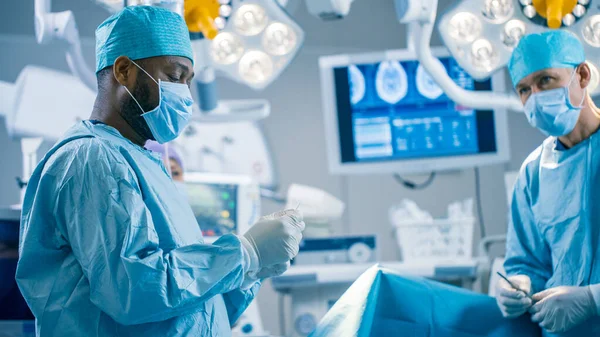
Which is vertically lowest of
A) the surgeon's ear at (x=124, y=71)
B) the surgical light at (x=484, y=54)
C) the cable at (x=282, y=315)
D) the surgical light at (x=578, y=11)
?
the cable at (x=282, y=315)

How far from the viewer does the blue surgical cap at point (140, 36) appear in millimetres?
1575

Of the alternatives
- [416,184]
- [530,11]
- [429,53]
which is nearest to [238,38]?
[429,53]

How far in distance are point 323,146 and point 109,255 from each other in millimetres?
2826

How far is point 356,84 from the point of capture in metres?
3.52

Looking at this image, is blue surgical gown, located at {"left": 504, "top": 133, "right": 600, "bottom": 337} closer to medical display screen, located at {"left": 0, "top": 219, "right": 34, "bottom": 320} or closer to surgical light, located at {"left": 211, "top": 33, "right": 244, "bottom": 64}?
surgical light, located at {"left": 211, "top": 33, "right": 244, "bottom": 64}

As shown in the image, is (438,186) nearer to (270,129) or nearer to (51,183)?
(270,129)

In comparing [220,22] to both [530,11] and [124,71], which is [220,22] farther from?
[124,71]

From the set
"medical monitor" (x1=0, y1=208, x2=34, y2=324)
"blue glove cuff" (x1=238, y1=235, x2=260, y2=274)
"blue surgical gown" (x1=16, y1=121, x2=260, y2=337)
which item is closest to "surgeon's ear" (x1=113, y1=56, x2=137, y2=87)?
"blue surgical gown" (x1=16, y1=121, x2=260, y2=337)

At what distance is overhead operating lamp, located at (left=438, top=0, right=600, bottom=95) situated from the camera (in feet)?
8.56

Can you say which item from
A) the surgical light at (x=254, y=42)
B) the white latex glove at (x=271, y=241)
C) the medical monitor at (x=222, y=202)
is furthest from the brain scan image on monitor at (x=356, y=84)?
the white latex glove at (x=271, y=241)

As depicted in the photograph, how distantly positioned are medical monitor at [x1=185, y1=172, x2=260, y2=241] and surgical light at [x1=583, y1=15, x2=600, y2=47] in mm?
1495

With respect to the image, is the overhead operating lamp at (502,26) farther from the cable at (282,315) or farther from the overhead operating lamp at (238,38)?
the cable at (282,315)

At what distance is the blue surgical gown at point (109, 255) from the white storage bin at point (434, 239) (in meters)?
1.92

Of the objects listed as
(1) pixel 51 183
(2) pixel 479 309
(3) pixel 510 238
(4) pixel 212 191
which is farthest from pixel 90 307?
(4) pixel 212 191
